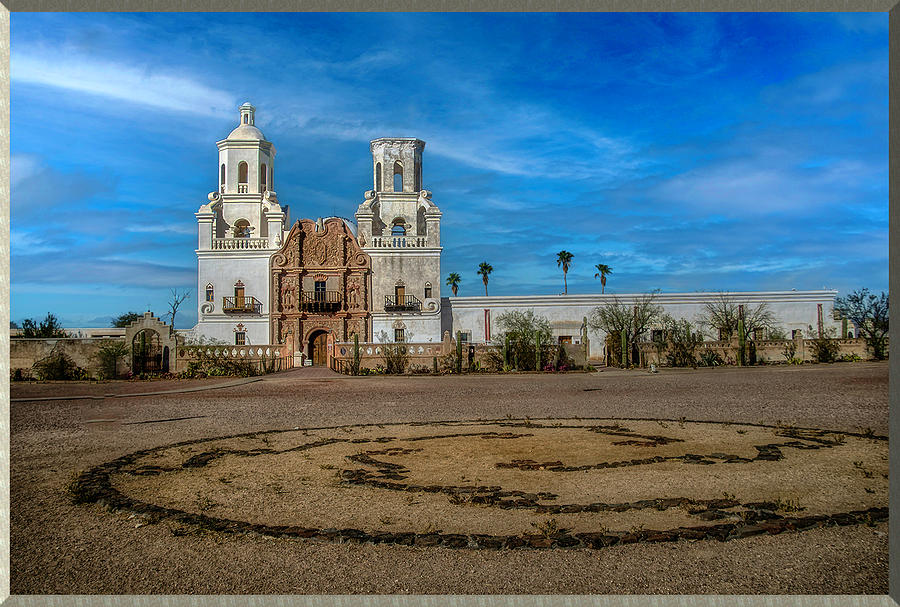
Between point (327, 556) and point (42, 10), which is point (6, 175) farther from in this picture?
point (327, 556)

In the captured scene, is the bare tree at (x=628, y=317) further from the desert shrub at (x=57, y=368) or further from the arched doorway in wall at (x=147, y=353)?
the desert shrub at (x=57, y=368)

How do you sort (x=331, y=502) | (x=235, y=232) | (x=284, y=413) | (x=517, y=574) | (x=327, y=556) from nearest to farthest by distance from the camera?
(x=517, y=574) < (x=327, y=556) < (x=331, y=502) < (x=284, y=413) < (x=235, y=232)

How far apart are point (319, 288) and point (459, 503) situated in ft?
108

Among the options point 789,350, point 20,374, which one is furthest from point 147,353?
point 789,350

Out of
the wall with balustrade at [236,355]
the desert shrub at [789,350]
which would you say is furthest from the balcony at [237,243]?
the desert shrub at [789,350]

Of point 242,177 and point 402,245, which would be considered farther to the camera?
point 242,177

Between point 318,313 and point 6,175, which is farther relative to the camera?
point 318,313

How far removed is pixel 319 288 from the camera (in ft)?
123

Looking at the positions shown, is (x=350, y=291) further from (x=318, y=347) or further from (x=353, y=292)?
(x=318, y=347)

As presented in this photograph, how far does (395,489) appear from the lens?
614 cm

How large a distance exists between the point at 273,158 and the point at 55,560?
3943 centimetres

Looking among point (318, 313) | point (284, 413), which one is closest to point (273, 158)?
point (318, 313)

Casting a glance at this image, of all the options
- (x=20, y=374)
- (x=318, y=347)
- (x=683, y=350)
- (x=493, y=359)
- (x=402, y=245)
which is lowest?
(x=20, y=374)

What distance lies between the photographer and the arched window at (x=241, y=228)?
3996 cm
